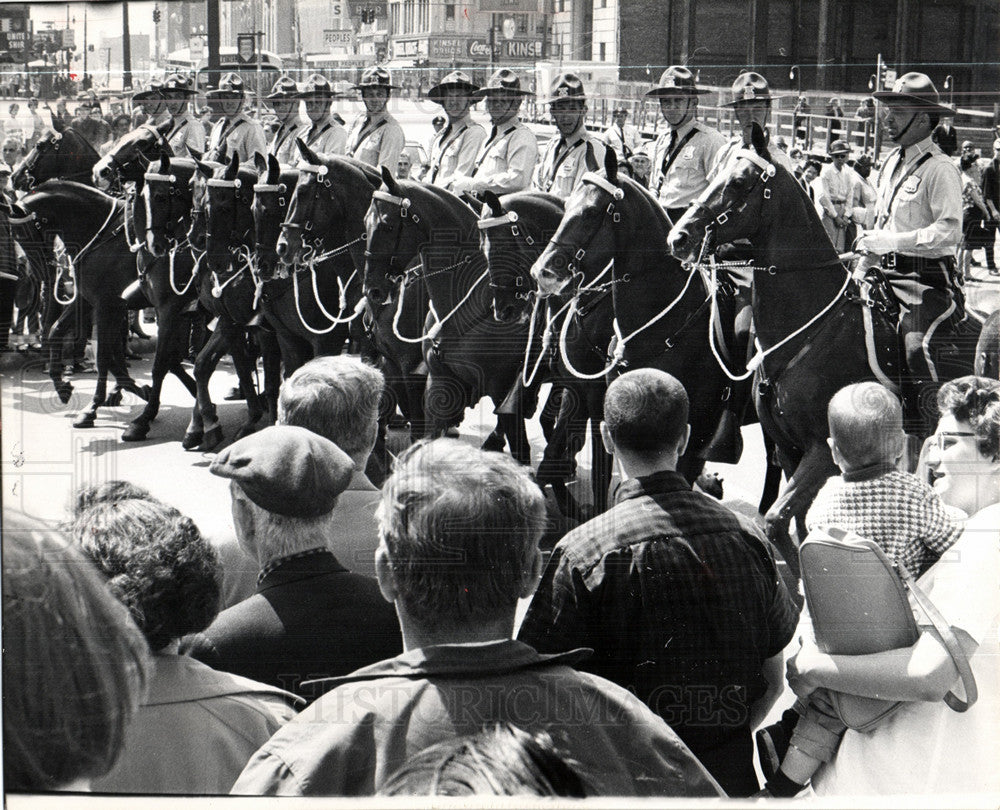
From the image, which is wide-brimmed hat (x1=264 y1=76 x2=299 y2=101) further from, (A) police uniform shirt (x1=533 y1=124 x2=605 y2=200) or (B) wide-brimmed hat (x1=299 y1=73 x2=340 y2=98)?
(A) police uniform shirt (x1=533 y1=124 x2=605 y2=200)

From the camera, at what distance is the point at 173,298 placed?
17.3 ft

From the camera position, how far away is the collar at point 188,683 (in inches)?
128

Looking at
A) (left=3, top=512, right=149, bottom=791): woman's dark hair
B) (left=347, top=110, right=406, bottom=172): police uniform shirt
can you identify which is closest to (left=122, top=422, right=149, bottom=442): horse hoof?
(left=3, top=512, right=149, bottom=791): woman's dark hair

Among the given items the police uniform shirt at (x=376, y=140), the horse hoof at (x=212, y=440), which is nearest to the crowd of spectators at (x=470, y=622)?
the horse hoof at (x=212, y=440)

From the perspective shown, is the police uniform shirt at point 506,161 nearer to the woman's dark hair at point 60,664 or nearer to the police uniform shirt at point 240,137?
the police uniform shirt at point 240,137

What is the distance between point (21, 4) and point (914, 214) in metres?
2.93

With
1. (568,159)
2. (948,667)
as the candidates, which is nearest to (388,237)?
(568,159)

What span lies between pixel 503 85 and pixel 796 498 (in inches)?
66.3

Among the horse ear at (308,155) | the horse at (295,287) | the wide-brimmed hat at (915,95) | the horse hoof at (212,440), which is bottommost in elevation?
the horse hoof at (212,440)

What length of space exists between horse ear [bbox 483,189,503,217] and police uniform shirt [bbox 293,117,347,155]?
584mm

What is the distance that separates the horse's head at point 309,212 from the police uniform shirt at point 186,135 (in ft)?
1.25

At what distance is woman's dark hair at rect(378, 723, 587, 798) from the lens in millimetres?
1562

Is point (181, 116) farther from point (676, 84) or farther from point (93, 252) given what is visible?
point (676, 84)

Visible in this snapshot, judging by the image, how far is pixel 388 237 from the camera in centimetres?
502
